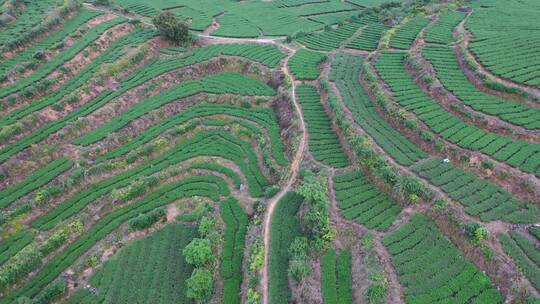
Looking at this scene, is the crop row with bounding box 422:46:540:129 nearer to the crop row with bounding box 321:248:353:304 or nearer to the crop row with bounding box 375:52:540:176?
the crop row with bounding box 375:52:540:176

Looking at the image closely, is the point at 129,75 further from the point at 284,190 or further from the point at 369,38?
the point at 369,38

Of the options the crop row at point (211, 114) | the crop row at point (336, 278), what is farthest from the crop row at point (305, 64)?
the crop row at point (336, 278)

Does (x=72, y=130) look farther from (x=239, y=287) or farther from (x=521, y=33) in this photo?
(x=521, y=33)

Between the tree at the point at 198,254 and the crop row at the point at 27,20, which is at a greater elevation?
the crop row at the point at 27,20

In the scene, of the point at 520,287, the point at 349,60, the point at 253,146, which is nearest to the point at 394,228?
the point at 520,287

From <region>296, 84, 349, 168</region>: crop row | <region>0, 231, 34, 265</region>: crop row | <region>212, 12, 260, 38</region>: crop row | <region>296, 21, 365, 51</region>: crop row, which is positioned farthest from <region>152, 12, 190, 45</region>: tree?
<region>0, 231, 34, 265</region>: crop row

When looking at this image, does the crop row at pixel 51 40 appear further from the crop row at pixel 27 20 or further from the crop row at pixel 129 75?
the crop row at pixel 129 75

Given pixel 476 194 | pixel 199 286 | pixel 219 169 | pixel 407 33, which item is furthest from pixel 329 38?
pixel 199 286
